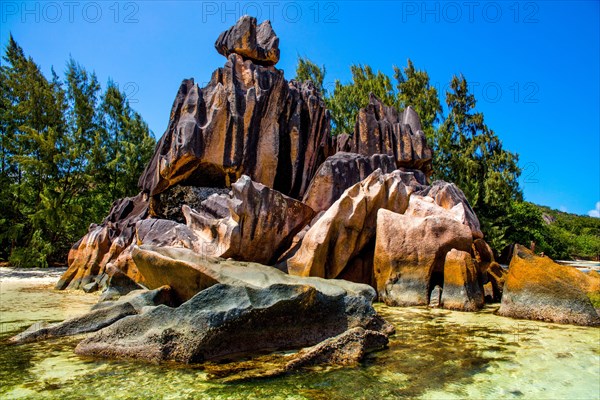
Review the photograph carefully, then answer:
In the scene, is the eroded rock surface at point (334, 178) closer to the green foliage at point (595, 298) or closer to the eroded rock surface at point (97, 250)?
the green foliage at point (595, 298)

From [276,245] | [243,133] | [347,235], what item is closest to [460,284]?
[347,235]

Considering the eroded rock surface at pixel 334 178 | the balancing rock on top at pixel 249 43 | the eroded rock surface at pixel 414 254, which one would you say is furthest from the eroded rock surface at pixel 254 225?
the balancing rock on top at pixel 249 43

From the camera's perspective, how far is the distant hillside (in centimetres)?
2750

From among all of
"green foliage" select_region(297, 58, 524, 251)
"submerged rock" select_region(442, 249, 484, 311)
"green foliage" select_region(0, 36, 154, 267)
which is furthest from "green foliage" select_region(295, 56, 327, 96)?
"submerged rock" select_region(442, 249, 484, 311)

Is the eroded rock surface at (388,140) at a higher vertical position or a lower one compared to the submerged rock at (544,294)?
higher

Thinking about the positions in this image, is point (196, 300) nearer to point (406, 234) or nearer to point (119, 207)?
point (406, 234)

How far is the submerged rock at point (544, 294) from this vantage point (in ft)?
19.2

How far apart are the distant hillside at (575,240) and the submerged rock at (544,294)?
21003mm

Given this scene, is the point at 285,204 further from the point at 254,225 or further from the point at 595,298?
the point at 595,298

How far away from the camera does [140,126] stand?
89.4 ft

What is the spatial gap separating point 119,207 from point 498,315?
48.0 ft

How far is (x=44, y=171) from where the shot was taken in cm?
1991

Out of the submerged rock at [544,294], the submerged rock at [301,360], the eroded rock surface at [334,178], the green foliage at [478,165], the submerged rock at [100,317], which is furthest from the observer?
the green foliage at [478,165]

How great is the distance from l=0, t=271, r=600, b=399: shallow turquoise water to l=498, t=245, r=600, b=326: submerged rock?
0.47 m
